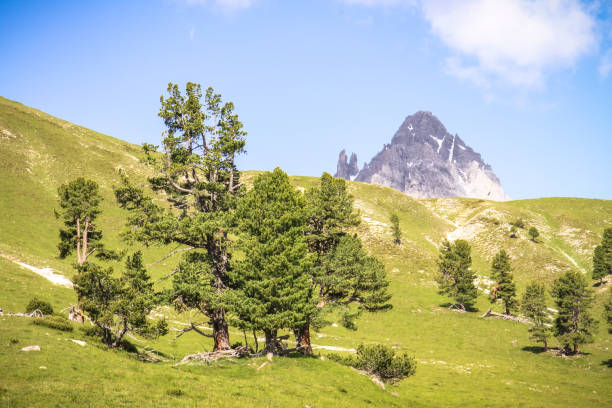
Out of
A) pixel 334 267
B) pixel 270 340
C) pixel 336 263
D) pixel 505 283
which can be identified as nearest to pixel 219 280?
pixel 270 340

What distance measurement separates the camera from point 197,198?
30859mm

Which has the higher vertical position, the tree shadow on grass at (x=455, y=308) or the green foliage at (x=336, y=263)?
the green foliage at (x=336, y=263)

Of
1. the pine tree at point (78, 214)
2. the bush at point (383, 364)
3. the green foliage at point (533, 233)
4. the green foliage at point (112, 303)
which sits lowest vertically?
the bush at point (383, 364)

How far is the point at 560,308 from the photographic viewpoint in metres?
60.0

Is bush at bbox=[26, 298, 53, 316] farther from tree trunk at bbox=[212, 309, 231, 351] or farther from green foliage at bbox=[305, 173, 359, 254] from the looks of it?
green foliage at bbox=[305, 173, 359, 254]

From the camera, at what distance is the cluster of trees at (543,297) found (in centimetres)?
5761

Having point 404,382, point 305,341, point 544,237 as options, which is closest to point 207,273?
point 305,341

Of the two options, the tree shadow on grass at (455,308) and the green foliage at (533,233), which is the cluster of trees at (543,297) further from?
the green foliage at (533,233)

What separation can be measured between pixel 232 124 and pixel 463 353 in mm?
55264

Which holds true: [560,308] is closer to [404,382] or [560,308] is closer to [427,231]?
[404,382]

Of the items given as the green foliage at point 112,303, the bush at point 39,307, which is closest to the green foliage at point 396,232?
the green foliage at point 112,303

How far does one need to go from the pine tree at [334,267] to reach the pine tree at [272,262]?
2493 mm

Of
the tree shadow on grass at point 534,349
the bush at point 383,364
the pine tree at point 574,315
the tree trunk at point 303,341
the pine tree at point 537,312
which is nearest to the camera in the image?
the tree trunk at point 303,341

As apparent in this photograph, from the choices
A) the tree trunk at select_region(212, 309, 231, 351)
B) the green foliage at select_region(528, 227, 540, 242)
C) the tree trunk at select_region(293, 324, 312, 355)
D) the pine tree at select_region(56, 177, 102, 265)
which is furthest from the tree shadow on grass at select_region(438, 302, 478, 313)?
the pine tree at select_region(56, 177, 102, 265)
